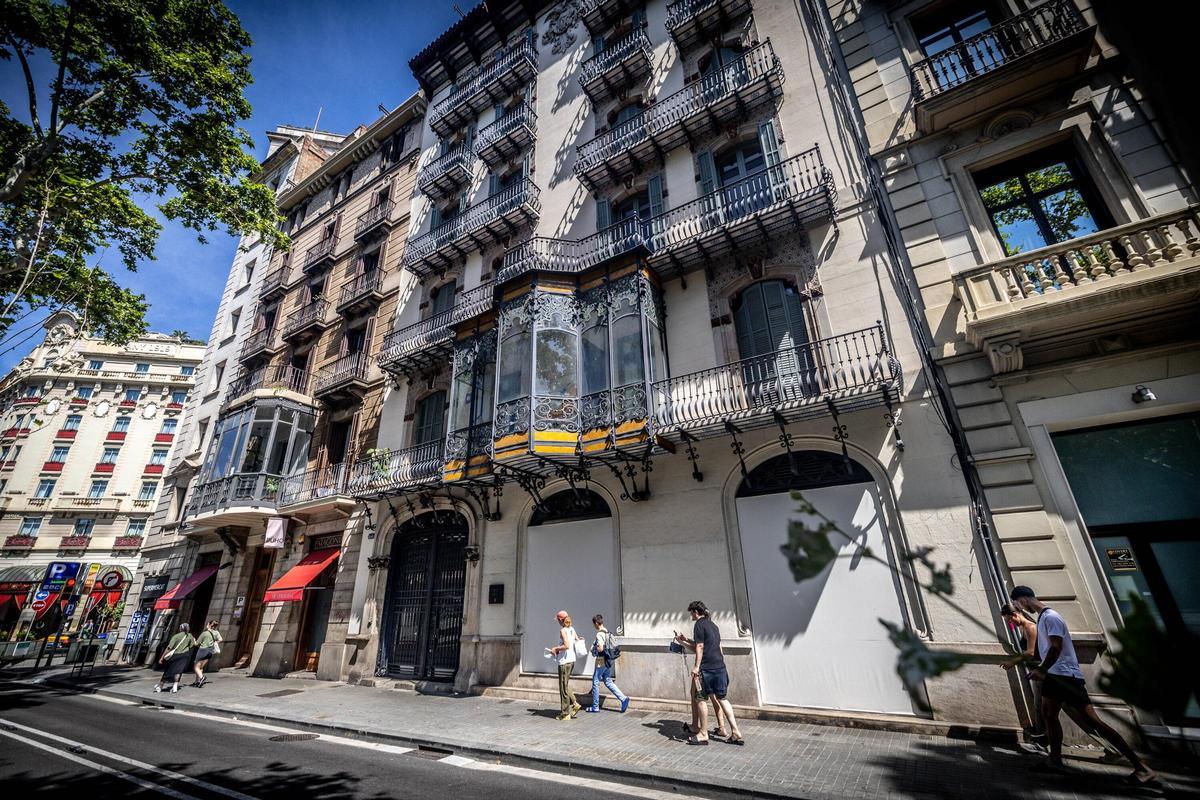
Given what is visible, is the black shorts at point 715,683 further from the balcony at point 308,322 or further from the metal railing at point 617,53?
the balcony at point 308,322

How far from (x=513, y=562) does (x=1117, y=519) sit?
36.9 ft

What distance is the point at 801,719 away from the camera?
28.7 feet

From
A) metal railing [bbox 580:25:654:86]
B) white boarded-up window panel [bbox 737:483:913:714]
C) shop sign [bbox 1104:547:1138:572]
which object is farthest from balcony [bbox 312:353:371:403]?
shop sign [bbox 1104:547:1138:572]

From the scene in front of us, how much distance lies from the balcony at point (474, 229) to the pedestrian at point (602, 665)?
11993mm

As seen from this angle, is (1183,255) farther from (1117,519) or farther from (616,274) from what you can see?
(616,274)

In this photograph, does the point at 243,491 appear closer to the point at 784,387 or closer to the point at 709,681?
the point at 709,681

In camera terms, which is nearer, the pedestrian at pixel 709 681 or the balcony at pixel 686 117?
the pedestrian at pixel 709 681

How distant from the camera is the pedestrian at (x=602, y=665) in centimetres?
981

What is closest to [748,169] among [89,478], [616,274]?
[616,274]

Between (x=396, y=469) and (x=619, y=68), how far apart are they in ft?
44.8

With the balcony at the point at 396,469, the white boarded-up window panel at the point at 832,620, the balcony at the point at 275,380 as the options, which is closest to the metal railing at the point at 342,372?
the balcony at the point at 275,380

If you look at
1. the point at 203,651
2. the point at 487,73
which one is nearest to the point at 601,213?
the point at 487,73

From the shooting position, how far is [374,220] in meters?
21.1

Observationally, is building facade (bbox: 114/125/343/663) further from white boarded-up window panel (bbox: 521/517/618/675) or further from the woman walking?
the woman walking
